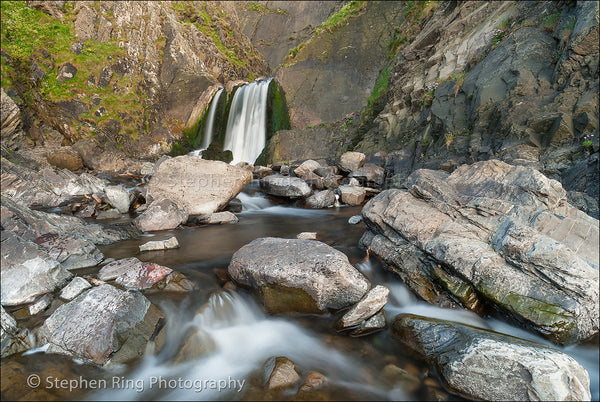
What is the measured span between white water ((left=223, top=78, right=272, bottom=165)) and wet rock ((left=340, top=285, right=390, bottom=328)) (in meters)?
17.0

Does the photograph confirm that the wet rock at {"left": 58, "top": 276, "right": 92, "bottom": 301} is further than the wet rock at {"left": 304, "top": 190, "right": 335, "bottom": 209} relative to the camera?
No

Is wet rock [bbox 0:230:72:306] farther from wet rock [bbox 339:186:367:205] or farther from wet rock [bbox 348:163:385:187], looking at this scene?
wet rock [bbox 348:163:385:187]

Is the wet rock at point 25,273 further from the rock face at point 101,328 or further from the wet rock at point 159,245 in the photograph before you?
the wet rock at point 159,245

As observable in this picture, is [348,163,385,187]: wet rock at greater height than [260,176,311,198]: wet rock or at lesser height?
greater

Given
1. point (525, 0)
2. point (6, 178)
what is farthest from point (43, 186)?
point (525, 0)

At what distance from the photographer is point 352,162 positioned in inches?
563

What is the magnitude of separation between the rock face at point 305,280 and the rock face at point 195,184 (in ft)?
16.5

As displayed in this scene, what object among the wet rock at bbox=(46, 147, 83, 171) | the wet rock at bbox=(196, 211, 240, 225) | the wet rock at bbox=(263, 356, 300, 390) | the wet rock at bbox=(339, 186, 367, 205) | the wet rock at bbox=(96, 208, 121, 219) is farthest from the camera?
the wet rock at bbox=(46, 147, 83, 171)

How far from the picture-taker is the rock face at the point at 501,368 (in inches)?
96.3

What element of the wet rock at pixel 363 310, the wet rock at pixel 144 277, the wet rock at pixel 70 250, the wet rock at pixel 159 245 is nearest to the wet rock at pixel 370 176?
the wet rock at pixel 159 245

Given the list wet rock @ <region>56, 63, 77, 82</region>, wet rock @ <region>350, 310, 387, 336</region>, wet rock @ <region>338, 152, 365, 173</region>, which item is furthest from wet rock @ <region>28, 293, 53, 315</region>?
wet rock @ <region>56, 63, 77, 82</region>

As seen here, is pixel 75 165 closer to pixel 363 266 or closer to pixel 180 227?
pixel 180 227

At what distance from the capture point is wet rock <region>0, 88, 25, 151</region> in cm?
1416

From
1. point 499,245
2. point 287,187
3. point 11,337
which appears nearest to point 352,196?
point 287,187
